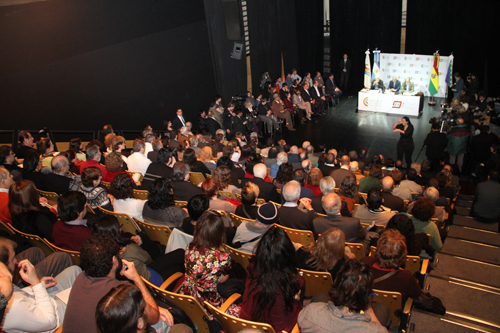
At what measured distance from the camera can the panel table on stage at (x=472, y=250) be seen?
385cm

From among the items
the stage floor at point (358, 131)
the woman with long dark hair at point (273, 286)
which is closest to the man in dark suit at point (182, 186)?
the woman with long dark hair at point (273, 286)

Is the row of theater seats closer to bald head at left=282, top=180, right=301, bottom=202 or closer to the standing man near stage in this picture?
bald head at left=282, top=180, right=301, bottom=202

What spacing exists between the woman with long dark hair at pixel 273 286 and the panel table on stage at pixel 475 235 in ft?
9.91

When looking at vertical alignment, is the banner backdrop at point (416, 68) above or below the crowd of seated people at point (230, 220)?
below

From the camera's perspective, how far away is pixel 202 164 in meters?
5.57

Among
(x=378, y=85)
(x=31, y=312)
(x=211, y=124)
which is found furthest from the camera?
(x=378, y=85)

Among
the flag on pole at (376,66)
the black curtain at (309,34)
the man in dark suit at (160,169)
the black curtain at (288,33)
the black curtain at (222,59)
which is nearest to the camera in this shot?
the man in dark suit at (160,169)

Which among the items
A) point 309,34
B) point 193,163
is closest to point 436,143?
point 193,163

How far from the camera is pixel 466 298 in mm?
2982

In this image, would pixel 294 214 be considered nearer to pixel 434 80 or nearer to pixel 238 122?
pixel 238 122

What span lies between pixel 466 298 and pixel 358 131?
766 cm

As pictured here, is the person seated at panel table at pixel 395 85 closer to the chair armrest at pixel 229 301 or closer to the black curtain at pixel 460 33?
the black curtain at pixel 460 33

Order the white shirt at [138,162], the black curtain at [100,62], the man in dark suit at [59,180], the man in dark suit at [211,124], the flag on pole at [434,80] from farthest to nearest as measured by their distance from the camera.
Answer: the flag on pole at [434,80] → the man in dark suit at [211,124] → the black curtain at [100,62] → the white shirt at [138,162] → the man in dark suit at [59,180]

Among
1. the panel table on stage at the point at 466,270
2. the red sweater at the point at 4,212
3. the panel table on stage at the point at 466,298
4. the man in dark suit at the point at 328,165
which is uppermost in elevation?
the red sweater at the point at 4,212
